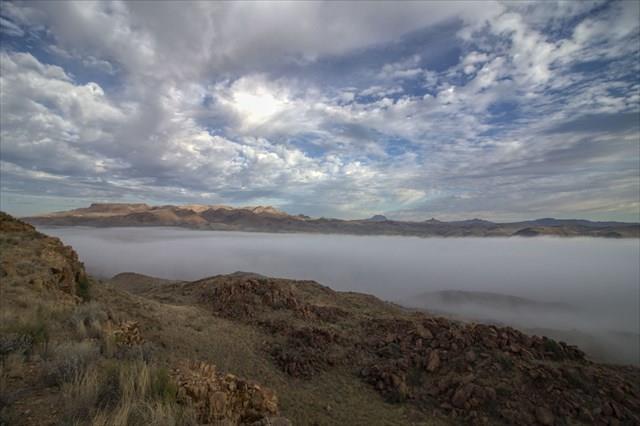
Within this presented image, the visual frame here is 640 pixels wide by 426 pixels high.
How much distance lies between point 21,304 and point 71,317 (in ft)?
8.16

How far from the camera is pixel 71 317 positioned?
1038cm

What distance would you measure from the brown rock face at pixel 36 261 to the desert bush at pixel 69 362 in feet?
31.3

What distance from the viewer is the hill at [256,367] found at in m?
Answer: 5.05

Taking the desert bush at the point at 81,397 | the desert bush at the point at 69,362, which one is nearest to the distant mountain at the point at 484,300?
the desert bush at the point at 69,362


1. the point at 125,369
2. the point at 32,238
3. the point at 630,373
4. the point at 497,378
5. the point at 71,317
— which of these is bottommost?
the point at 630,373

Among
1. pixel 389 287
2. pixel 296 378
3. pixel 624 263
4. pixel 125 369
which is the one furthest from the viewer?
pixel 624 263

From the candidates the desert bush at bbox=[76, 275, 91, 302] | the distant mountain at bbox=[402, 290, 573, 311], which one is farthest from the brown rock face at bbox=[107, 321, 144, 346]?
the distant mountain at bbox=[402, 290, 573, 311]

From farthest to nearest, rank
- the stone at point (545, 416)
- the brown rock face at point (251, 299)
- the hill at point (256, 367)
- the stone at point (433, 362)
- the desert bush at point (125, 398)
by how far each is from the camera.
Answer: the brown rock face at point (251, 299)
the stone at point (433, 362)
the stone at point (545, 416)
the hill at point (256, 367)
the desert bush at point (125, 398)

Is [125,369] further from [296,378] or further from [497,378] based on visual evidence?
[497,378]

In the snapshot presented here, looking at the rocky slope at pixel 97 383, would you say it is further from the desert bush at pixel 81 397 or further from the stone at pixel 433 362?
the stone at pixel 433 362

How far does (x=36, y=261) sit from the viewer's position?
53.0 feet

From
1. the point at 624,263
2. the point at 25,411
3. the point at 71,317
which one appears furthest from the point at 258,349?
the point at 624,263

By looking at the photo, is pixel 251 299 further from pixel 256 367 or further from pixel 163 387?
pixel 163 387

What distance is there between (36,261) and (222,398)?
16.3 meters
